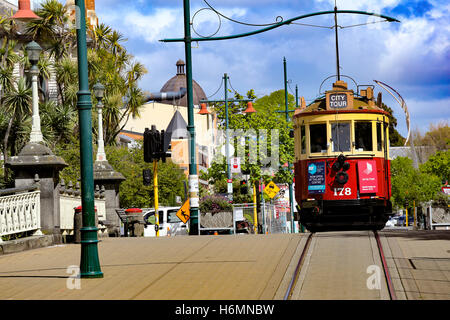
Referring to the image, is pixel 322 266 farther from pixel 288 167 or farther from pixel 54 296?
pixel 288 167

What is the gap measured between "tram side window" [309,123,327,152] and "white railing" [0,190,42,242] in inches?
304

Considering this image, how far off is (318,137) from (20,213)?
860 cm

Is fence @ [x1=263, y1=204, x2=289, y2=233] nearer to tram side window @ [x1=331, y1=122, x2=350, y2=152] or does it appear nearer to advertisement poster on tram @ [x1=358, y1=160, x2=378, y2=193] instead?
tram side window @ [x1=331, y1=122, x2=350, y2=152]

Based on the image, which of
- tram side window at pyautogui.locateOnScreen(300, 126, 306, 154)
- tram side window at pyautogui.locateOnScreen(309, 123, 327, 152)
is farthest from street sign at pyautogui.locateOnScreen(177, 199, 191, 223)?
tram side window at pyautogui.locateOnScreen(309, 123, 327, 152)

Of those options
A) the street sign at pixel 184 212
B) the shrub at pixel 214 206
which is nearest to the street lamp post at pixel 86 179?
the shrub at pixel 214 206

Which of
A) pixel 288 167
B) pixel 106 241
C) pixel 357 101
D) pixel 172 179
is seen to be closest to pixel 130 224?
pixel 106 241

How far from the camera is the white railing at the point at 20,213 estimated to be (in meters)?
16.5

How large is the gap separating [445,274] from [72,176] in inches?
1165

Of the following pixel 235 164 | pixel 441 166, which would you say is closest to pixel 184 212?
pixel 235 164

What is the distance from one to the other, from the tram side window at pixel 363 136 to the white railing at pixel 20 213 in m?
8.63

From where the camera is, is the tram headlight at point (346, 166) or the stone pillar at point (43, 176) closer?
the stone pillar at point (43, 176)

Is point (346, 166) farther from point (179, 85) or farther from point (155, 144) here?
point (179, 85)

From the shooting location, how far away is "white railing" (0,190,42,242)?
54.2 feet

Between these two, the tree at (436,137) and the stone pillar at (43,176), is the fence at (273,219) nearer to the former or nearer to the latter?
the stone pillar at (43,176)
